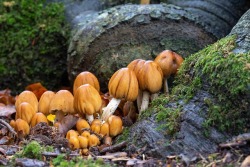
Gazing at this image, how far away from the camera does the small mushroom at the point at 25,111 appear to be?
3.14 metres

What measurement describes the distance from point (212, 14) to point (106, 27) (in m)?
1.04

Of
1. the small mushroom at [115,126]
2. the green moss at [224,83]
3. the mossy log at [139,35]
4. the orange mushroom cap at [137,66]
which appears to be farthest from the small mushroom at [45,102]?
the mossy log at [139,35]

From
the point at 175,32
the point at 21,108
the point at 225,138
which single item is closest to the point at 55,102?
the point at 21,108

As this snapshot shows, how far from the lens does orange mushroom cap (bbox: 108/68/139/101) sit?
3.05 metres

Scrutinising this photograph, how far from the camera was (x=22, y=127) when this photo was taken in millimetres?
3068

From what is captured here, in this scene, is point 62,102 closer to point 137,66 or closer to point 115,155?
point 137,66

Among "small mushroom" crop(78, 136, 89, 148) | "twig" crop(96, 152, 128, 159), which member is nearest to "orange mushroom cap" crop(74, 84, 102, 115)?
"small mushroom" crop(78, 136, 89, 148)

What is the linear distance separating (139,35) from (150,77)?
120 cm

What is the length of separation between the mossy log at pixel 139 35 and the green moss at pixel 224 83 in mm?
1204

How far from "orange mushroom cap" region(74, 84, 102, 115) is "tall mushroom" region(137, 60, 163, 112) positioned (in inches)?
Result: 12.8

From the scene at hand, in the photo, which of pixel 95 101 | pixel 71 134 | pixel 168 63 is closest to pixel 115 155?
pixel 71 134

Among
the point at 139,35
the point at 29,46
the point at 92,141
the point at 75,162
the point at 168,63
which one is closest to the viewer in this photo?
the point at 75,162

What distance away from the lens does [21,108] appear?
3.14 m

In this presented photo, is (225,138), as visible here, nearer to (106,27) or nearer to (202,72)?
(202,72)
